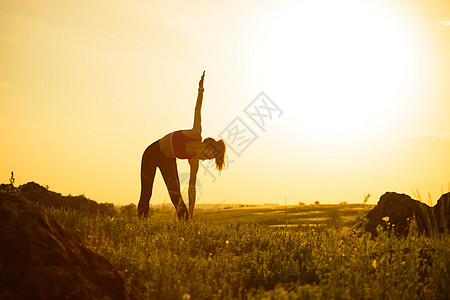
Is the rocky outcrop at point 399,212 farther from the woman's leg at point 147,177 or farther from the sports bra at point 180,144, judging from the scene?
the woman's leg at point 147,177

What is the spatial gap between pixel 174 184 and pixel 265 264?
4.35 m

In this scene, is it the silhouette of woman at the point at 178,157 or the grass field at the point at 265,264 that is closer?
the grass field at the point at 265,264

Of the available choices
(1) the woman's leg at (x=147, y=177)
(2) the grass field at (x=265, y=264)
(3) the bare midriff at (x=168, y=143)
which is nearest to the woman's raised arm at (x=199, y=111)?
(3) the bare midriff at (x=168, y=143)

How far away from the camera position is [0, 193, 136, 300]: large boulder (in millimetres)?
3662

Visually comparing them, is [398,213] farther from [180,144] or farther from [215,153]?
[180,144]

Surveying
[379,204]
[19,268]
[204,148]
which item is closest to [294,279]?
[19,268]

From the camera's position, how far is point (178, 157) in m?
9.65

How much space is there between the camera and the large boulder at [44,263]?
12.0 feet

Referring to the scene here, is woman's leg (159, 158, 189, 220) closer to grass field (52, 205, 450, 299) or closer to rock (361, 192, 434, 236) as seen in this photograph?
grass field (52, 205, 450, 299)

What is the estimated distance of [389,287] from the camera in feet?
14.5

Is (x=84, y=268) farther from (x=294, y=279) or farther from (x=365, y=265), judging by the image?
(x=365, y=265)

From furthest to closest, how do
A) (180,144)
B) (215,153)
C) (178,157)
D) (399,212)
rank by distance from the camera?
(399,212)
(178,157)
(180,144)
(215,153)

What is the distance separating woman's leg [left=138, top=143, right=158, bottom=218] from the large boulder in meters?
5.38

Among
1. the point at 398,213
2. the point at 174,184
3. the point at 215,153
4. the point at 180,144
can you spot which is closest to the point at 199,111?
the point at 180,144
